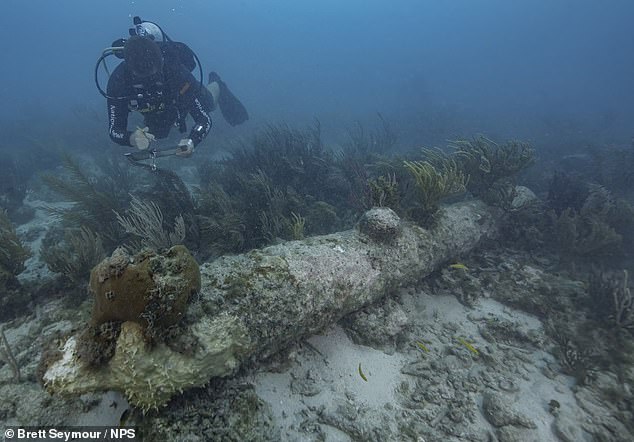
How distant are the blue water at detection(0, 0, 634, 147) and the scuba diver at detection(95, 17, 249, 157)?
40.8 ft

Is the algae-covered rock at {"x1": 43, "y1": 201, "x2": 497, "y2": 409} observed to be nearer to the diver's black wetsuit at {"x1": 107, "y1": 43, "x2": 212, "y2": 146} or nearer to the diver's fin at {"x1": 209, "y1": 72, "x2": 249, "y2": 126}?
the diver's black wetsuit at {"x1": 107, "y1": 43, "x2": 212, "y2": 146}

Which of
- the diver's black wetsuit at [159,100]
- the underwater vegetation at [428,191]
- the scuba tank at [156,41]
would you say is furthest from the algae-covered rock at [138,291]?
the scuba tank at [156,41]

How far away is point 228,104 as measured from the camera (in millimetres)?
13148

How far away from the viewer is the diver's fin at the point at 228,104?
1300cm

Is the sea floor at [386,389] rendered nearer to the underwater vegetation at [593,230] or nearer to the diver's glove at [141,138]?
the underwater vegetation at [593,230]

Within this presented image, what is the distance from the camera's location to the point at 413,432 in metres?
2.79

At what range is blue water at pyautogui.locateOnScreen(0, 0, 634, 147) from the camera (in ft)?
92.0

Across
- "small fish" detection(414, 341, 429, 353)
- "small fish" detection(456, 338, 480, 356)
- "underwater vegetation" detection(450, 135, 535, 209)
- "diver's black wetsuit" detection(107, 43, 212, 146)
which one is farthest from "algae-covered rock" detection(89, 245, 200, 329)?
"underwater vegetation" detection(450, 135, 535, 209)

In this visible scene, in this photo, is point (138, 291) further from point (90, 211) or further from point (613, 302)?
point (613, 302)

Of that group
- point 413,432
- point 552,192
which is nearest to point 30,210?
point 413,432

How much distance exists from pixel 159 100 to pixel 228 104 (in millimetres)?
6729

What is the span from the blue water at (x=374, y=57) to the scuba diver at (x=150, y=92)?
40.8 feet

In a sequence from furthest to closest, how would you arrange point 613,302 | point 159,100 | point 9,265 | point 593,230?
point 159,100 < point 593,230 < point 9,265 < point 613,302

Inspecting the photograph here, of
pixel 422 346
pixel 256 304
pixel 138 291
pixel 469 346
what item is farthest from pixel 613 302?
pixel 138 291
